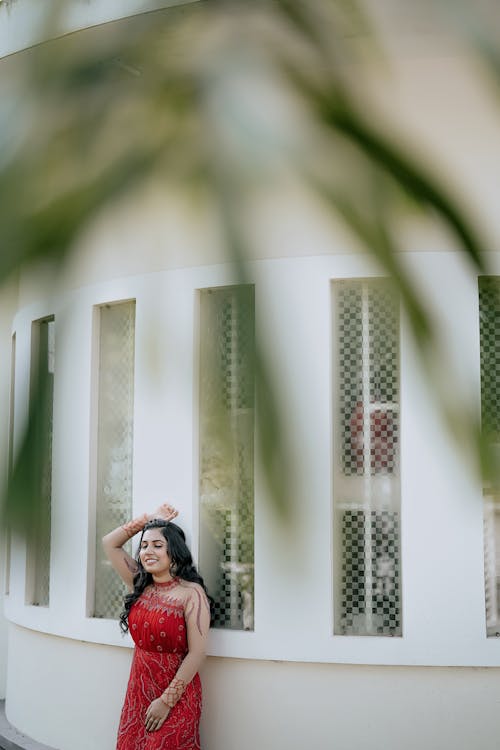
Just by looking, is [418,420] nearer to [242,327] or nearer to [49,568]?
[242,327]

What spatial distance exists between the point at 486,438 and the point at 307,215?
103 mm

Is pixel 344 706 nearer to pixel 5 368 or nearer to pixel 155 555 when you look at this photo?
pixel 155 555

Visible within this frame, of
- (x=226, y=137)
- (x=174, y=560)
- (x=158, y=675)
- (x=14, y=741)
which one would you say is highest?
(x=226, y=137)

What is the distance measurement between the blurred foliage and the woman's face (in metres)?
3.75

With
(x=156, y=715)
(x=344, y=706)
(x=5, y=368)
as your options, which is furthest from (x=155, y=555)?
(x=5, y=368)

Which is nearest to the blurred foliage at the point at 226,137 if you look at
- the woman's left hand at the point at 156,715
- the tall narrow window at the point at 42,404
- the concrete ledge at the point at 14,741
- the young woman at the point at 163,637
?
the tall narrow window at the point at 42,404

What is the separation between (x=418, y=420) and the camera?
16.7 inches

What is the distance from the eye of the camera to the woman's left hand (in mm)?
4039

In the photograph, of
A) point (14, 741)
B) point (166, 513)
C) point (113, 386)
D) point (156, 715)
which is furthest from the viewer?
point (14, 741)

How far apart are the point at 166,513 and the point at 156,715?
767 millimetres

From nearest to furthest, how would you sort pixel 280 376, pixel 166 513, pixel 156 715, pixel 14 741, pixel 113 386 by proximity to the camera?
pixel 280 376, pixel 113 386, pixel 156 715, pixel 166 513, pixel 14 741

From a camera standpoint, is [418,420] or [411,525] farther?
[411,525]

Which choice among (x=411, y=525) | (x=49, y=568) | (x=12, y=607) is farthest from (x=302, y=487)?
(x=12, y=607)

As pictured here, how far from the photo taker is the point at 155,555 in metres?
4.09
